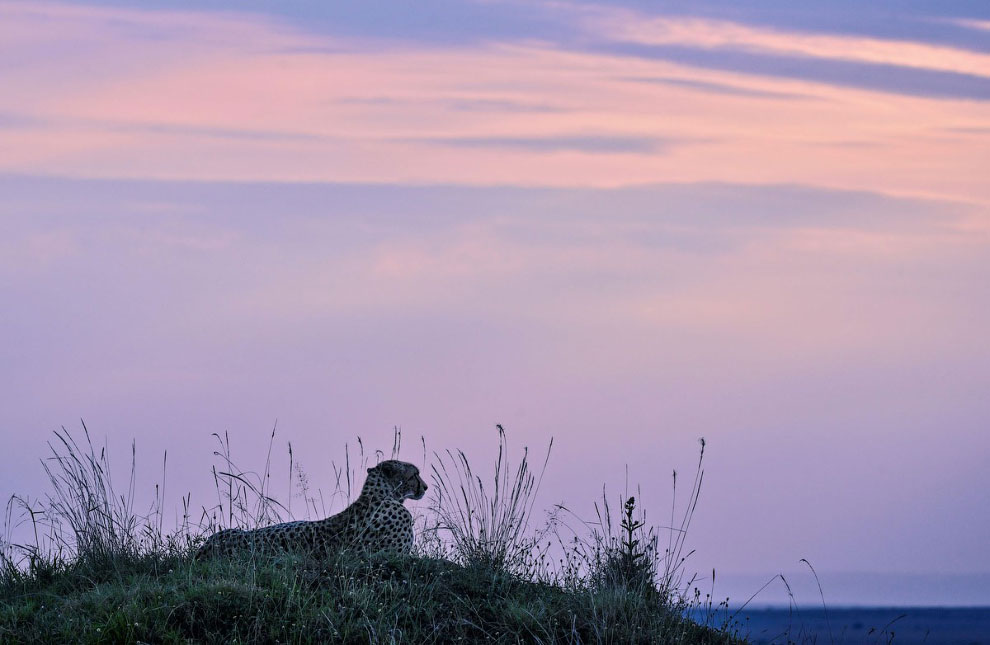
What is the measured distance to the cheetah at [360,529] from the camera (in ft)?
36.9

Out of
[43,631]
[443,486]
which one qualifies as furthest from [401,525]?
[43,631]

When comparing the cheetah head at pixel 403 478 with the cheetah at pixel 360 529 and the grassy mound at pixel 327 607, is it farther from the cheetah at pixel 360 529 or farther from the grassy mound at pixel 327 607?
the grassy mound at pixel 327 607

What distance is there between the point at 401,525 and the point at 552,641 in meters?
2.68

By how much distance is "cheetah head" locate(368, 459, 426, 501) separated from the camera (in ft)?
39.1

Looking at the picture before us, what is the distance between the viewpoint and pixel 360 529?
11.5m

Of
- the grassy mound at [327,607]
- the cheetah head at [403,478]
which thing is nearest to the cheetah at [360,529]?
the cheetah head at [403,478]

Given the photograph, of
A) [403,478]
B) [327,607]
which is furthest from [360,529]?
[327,607]

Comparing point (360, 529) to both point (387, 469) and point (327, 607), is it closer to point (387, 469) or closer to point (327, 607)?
point (387, 469)

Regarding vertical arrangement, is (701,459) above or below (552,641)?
above

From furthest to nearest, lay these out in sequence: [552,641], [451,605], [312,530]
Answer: [312,530] < [451,605] < [552,641]

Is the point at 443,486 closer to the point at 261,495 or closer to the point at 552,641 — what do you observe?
the point at 261,495

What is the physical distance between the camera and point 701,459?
11.0 metres

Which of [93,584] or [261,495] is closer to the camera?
[93,584]

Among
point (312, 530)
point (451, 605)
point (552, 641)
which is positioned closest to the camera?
point (552, 641)
